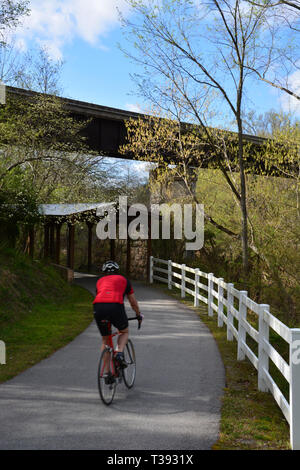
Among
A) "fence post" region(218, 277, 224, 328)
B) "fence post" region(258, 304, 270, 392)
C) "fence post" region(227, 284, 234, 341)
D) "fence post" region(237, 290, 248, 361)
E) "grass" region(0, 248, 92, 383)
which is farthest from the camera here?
"fence post" region(218, 277, 224, 328)

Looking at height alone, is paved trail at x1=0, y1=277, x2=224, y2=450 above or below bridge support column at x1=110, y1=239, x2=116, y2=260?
below

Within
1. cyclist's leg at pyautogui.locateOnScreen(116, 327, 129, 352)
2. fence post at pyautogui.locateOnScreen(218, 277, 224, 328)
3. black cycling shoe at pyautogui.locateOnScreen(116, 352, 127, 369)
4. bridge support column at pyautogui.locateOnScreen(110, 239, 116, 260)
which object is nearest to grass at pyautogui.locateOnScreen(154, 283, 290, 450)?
black cycling shoe at pyautogui.locateOnScreen(116, 352, 127, 369)

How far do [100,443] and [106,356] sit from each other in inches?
54.8

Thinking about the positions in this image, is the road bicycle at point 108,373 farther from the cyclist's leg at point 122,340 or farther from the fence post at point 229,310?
the fence post at point 229,310

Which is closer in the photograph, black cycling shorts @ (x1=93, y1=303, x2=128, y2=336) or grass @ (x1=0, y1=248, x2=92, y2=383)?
black cycling shorts @ (x1=93, y1=303, x2=128, y2=336)

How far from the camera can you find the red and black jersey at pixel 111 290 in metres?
5.89

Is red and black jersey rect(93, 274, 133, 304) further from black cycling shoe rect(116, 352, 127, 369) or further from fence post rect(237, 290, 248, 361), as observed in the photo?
fence post rect(237, 290, 248, 361)

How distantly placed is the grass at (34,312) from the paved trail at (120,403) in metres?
0.57

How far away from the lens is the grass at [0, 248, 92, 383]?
29.7 ft

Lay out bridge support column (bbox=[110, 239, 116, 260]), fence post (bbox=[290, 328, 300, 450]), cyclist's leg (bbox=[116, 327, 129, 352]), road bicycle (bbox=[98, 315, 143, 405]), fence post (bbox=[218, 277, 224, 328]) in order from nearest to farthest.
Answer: fence post (bbox=[290, 328, 300, 450])
road bicycle (bbox=[98, 315, 143, 405])
cyclist's leg (bbox=[116, 327, 129, 352])
fence post (bbox=[218, 277, 224, 328])
bridge support column (bbox=[110, 239, 116, 260])

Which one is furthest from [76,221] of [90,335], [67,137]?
[90,335]

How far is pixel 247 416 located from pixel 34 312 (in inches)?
357

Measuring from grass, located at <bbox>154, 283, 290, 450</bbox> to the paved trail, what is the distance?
0.14 m
